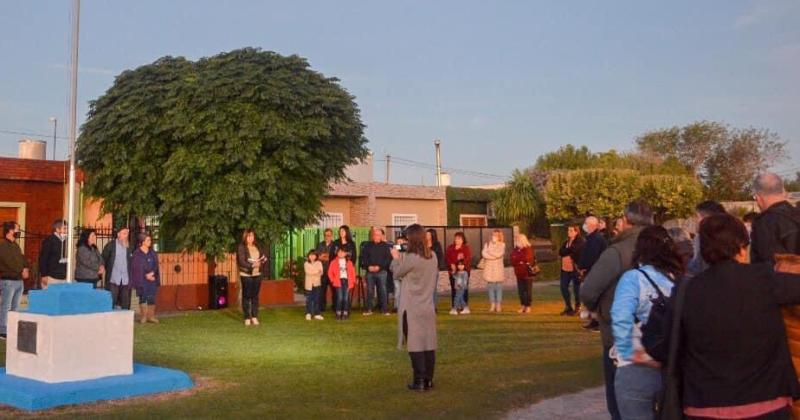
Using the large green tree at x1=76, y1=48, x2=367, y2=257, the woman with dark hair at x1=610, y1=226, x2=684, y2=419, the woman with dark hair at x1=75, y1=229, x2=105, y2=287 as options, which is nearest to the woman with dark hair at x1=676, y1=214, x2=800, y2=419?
the woman with dark hair at x1=610, y1=226, x2=684, y2=419

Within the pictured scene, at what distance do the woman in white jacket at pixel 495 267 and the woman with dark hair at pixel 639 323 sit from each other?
13.8m

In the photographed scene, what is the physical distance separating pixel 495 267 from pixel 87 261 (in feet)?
27.9

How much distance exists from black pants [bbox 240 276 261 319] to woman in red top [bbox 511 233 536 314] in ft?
18.7

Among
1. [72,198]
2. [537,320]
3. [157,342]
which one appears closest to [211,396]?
[72,198]

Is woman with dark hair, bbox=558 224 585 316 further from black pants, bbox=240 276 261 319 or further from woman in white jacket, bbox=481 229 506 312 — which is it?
black pants, bbox=240 276 261 319

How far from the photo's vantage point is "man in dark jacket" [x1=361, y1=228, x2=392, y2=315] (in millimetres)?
18594

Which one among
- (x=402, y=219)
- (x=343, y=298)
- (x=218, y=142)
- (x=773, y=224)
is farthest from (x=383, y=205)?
(x=773, y=224)

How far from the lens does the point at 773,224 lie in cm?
541

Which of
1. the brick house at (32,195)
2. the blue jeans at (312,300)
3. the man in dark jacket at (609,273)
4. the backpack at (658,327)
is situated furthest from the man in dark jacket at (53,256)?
the backpack at (658,327)

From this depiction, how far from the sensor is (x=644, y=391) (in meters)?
4.82

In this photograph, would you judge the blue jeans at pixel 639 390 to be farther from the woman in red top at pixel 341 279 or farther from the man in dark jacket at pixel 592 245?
the woman in red top at pixel 341 279

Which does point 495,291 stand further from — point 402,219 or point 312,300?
point 402,219

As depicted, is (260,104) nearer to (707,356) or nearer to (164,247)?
(164,247)

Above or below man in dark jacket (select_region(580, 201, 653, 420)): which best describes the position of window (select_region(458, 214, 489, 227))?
above
